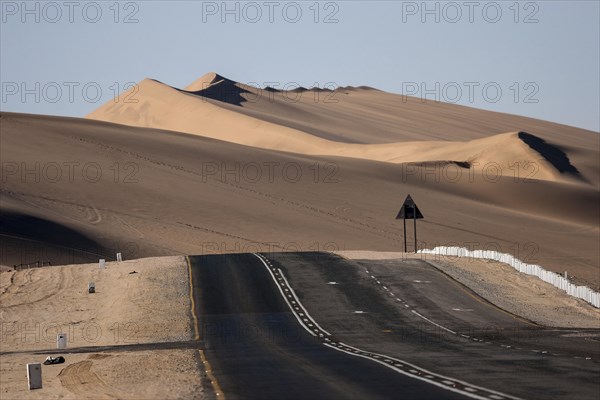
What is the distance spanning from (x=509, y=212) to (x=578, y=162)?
4285cm

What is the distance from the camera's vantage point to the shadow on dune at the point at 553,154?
452ft

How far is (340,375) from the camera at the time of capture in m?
24.4

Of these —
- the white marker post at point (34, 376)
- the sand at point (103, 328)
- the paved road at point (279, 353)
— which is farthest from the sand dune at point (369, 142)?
the white marker post at point (34, 376)

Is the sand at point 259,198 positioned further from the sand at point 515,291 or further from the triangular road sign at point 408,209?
the triangular road sign at point 408,209

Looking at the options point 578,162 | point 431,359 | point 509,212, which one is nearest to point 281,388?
point 431,359

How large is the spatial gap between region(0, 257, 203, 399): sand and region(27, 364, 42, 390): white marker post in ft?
0.85

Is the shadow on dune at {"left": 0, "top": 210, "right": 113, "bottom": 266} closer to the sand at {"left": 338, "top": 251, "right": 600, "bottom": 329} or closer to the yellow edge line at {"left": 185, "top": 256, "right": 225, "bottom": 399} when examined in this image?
the sand at {"left": 338, "top": 251, "right": 600, "bottom": 329}

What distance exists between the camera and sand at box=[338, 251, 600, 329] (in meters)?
41.4

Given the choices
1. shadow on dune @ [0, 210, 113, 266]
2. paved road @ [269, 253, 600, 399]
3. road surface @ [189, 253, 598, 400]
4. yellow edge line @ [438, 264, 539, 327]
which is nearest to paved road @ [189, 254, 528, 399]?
road surface @ [189, 253, 598, 400]

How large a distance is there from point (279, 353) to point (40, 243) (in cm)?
3751

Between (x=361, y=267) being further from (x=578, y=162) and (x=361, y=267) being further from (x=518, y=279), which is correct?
(x=578, y=162)

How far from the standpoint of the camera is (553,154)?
143 m

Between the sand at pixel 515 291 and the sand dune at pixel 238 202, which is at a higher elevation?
the sand dune at pixel 238 202

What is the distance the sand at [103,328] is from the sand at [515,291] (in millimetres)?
12250
